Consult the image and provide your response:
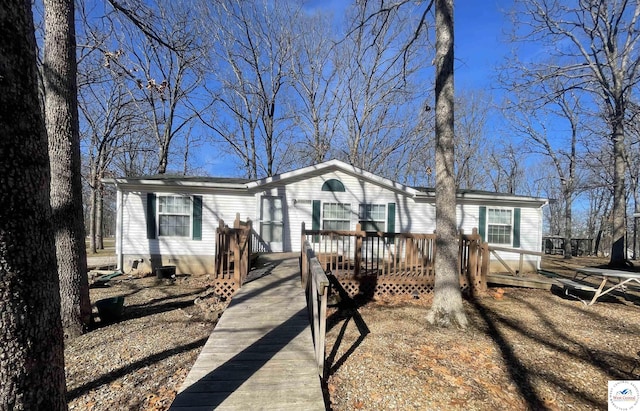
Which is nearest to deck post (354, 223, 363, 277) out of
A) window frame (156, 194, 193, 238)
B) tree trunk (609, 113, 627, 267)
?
window frame (156, 194, 193, 238)

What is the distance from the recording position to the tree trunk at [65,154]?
4.43 metres

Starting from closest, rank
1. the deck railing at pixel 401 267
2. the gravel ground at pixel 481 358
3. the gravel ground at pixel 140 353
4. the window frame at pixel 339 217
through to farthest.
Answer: the gravel ground at pixel 140 353, the gravel ground at pixel 481 358, the deck railing at pixel 401 267, the window frame at pixel 339 217

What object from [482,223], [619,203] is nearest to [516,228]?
[482,223]

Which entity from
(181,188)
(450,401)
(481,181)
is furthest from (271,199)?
(481,181)

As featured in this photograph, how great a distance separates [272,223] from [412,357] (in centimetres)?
685

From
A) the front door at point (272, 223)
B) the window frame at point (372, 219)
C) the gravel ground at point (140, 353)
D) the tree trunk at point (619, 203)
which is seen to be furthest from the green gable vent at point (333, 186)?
the tree trunk at point (619, 203)

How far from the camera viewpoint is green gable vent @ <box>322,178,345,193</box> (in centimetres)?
1024

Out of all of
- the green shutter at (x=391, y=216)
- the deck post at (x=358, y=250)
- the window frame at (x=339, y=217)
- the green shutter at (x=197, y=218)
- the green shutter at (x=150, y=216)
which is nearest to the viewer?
Result: the deck post at (x=358, y=250)

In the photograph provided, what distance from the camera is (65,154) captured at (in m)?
4.50

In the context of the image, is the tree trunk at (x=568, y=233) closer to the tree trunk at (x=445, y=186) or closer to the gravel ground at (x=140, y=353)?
the tree trunk at (x=445, y=186)

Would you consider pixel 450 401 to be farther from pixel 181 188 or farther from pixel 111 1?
pixel 181 188

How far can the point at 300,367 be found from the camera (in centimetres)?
319

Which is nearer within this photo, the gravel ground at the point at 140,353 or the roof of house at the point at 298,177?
the gravel ground at the point at 140,353

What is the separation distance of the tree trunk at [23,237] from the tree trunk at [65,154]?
11.6 ft
